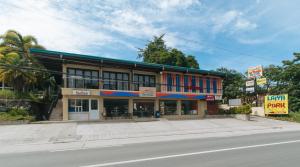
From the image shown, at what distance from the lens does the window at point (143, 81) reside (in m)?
28.0

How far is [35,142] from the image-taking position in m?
13.8

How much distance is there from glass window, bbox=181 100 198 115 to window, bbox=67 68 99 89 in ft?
36.9

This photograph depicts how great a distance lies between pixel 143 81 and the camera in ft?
94.0

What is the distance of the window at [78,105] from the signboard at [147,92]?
5.63 m

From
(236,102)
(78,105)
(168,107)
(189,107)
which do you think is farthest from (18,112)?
(236,102)

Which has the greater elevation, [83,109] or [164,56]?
[164,56]

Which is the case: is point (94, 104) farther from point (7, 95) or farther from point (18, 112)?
point (7, 95)

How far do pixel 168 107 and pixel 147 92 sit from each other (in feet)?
14.6

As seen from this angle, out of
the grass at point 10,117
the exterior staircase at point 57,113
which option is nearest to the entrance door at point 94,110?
the exterior staircase at point 57,113

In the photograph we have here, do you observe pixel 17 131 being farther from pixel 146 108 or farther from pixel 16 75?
pixel 146 108

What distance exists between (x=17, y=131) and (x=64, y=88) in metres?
6.78

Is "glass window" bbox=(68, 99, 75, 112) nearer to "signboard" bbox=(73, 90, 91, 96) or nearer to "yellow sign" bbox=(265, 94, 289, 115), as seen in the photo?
"signboard" bbox=(73, 90, 91, 96)

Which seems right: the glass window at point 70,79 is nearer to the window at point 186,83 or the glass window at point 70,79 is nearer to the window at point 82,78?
the window at point 82,78

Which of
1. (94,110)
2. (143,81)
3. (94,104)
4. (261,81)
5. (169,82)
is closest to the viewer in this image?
(94,110)
